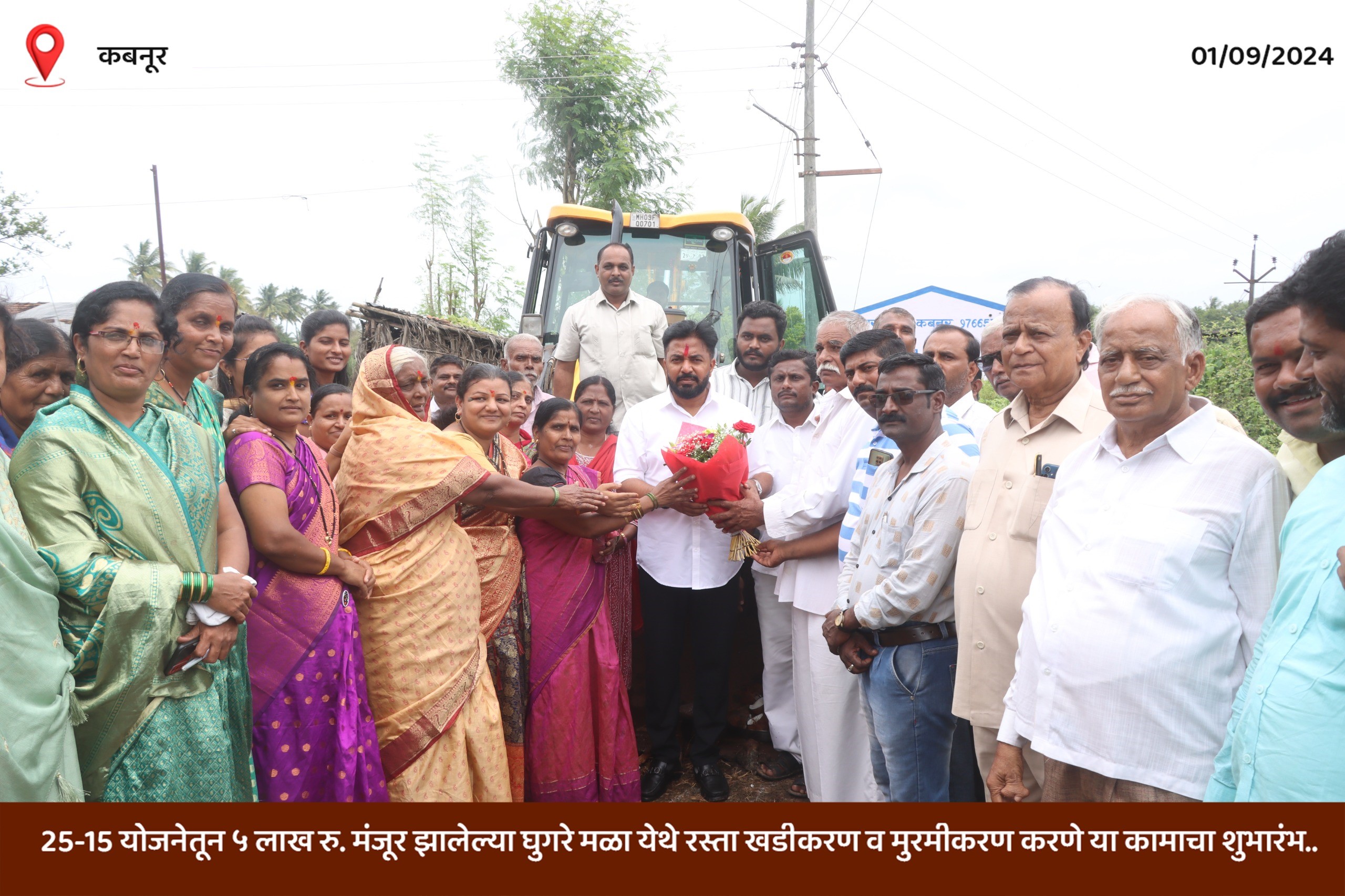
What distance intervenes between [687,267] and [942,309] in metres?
2.77

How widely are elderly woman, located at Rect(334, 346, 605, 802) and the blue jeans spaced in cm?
167

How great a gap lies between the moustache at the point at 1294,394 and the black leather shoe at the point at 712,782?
9.81 ft

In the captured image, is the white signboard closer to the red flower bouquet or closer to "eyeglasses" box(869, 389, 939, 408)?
the red flower bouquet

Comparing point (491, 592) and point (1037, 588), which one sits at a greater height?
point (1037, 588)

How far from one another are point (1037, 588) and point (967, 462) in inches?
27.3

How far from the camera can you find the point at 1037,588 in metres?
2.27

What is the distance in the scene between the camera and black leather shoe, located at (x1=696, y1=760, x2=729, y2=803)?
13.0ft

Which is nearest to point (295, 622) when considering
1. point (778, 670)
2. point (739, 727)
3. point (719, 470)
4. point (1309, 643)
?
point (719, 470)

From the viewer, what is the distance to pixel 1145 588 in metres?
1.99

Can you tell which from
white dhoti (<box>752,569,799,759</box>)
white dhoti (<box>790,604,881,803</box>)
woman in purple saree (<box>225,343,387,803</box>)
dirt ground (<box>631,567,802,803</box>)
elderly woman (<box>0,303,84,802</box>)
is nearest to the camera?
elderly woman (<box>0,303,84,802</box>)

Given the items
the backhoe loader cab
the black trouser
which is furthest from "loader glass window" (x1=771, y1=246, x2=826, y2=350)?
the black trouser

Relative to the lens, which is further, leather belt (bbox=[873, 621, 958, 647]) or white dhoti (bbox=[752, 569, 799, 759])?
white dhoti (bbox=[752, 569, 799, 759])

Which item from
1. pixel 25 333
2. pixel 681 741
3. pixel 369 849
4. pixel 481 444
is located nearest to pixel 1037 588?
pixel 369 849

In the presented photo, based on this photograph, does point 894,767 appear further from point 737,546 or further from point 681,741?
point 681,741
